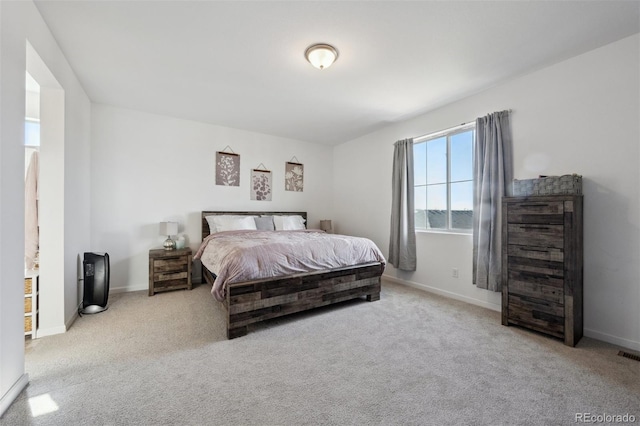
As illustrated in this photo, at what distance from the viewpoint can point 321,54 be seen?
224cm

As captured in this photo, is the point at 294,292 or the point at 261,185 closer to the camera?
the point at 294,292

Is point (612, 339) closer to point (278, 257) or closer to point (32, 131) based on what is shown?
point (278, 257)

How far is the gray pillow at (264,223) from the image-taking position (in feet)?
14.2

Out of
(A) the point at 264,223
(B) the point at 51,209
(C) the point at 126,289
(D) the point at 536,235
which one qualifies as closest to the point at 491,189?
(D) the point at 536,235

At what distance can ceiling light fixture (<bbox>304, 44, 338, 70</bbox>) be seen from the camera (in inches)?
87.4

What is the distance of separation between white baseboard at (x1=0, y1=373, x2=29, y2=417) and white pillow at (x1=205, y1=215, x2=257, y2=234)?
8.05ft

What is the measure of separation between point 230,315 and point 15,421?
4.05 ft

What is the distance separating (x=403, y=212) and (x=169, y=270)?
11.3ft

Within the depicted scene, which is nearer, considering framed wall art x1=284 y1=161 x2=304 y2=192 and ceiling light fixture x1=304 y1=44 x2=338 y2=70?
ceiling light fixture x1=304 y1=44 x2=338 y2=70

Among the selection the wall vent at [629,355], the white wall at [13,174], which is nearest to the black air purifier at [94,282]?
the white wall at [13,174]

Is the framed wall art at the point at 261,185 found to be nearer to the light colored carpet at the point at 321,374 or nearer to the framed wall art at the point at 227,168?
the framed wall art at the point at 227,168

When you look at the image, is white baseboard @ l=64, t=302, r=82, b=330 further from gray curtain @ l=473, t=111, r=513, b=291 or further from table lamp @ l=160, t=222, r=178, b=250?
gray curtain @ l=473, t=111, r=513, b=291

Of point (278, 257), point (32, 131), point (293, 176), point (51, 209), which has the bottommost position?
point (278, 257)

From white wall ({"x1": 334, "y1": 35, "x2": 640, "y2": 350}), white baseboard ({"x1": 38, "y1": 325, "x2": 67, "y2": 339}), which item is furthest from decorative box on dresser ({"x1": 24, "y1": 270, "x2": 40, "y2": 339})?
white wall ({"x1": 334, "y1": 35, "x2": 640, "y2": 350})
